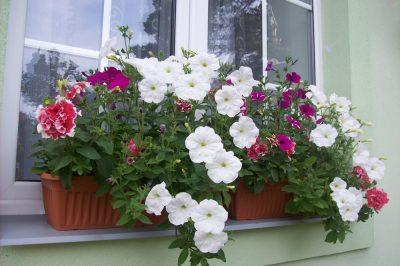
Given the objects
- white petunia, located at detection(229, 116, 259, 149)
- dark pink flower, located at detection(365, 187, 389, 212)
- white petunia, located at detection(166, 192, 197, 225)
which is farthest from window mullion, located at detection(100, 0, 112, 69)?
dark pink flower, located at detection(365, 187, 389, 212)

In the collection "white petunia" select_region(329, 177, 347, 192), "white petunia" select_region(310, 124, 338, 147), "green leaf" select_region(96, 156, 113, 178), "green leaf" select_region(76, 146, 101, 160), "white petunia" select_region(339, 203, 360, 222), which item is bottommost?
"white petunia" select_region(339, 203, 360, 222)

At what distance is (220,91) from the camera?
121 cm

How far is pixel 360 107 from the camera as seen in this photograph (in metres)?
1.97

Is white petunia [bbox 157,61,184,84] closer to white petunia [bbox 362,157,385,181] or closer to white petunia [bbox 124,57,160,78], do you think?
white petunia [bbox 124,57,160,78]

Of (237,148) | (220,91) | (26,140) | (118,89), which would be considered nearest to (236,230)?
(237,148)

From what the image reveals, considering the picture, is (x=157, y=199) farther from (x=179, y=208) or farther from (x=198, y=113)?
(x=198, y=113)

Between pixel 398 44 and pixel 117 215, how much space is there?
218 centimetres

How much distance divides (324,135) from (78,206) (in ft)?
3.33

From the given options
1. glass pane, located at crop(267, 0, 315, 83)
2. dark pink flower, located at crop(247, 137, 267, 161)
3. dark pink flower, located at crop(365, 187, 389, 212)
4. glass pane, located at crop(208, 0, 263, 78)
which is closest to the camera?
dark pink flower, located at crop(247, 137, 267, 161)

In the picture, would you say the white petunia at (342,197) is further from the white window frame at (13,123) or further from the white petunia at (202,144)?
the white window frame at (13,123)

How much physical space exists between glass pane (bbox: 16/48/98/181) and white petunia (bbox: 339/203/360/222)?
120 centimetres

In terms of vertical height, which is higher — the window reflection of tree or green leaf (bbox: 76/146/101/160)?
the window reflection of tree

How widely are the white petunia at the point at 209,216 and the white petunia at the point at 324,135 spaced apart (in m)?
0.64

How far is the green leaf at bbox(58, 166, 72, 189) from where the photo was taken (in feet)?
3.42
